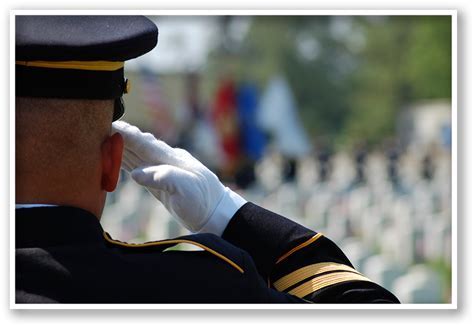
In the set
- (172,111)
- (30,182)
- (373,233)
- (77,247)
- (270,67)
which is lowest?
(373,233)

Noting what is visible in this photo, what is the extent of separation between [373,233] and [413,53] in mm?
19472

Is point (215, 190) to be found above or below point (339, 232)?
above

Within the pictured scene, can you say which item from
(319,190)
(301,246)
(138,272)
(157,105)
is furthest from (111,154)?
(157,105)

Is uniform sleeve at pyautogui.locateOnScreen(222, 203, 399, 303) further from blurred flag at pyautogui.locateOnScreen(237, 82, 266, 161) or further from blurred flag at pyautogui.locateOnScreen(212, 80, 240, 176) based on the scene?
blurred flag at pyautogui.locateOnScreen(237, 82, 266, 161)

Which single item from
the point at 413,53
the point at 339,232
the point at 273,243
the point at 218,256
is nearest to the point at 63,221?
the point at 218,256

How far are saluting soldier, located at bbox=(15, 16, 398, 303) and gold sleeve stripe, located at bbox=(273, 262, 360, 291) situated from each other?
28mm

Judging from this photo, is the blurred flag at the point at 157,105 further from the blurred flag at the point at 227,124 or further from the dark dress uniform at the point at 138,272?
the dark dress uniform at the point at 138,272

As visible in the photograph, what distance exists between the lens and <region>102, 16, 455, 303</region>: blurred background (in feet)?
26.8

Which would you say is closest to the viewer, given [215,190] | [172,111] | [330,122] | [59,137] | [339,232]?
[59,137]

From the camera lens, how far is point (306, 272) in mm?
1575

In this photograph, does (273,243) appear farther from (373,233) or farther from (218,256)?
(373,233)

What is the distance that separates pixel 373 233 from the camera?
9.15m

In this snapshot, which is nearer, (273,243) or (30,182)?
(30,182)

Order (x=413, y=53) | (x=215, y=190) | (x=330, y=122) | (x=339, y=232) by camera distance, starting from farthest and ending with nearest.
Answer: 1. (x=330, y=122)
2. (x=413, y=53)
3. (x=339, y=232)
4. (x=215, y=190)
